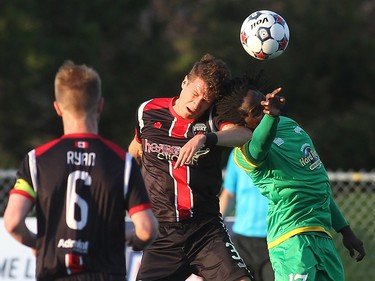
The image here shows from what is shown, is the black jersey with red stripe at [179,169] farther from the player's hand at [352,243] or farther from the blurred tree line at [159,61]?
the blurred tree line at [159,61]

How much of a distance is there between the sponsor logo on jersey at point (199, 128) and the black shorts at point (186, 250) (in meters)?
0.63

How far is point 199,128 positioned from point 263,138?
0.83m

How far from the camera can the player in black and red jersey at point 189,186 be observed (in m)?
6.80

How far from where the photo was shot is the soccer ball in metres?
7.39

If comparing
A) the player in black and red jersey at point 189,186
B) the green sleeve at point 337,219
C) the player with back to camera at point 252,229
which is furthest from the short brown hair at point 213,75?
the player with back to camera at point 252,229

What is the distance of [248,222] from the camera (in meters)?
9.08

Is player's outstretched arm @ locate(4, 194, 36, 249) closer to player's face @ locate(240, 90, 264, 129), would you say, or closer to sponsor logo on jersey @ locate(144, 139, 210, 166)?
sponsor logo on jersey @ locate(144, 139, 210, 166)

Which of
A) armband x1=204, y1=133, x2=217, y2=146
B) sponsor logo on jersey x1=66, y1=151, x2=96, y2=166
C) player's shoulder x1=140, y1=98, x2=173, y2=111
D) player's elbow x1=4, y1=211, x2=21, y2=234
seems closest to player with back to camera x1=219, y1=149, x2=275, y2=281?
player's shoulder x1=140, y1=98, x2=173, y2=111

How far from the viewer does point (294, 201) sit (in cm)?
646

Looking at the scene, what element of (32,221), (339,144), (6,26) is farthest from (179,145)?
(339,144)

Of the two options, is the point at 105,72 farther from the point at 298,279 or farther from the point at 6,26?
the point at 298,279

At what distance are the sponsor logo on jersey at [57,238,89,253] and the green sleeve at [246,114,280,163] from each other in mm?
1540

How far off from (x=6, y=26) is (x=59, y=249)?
53.8 ft

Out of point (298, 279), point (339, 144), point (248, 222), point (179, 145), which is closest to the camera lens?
point (298, 279)
